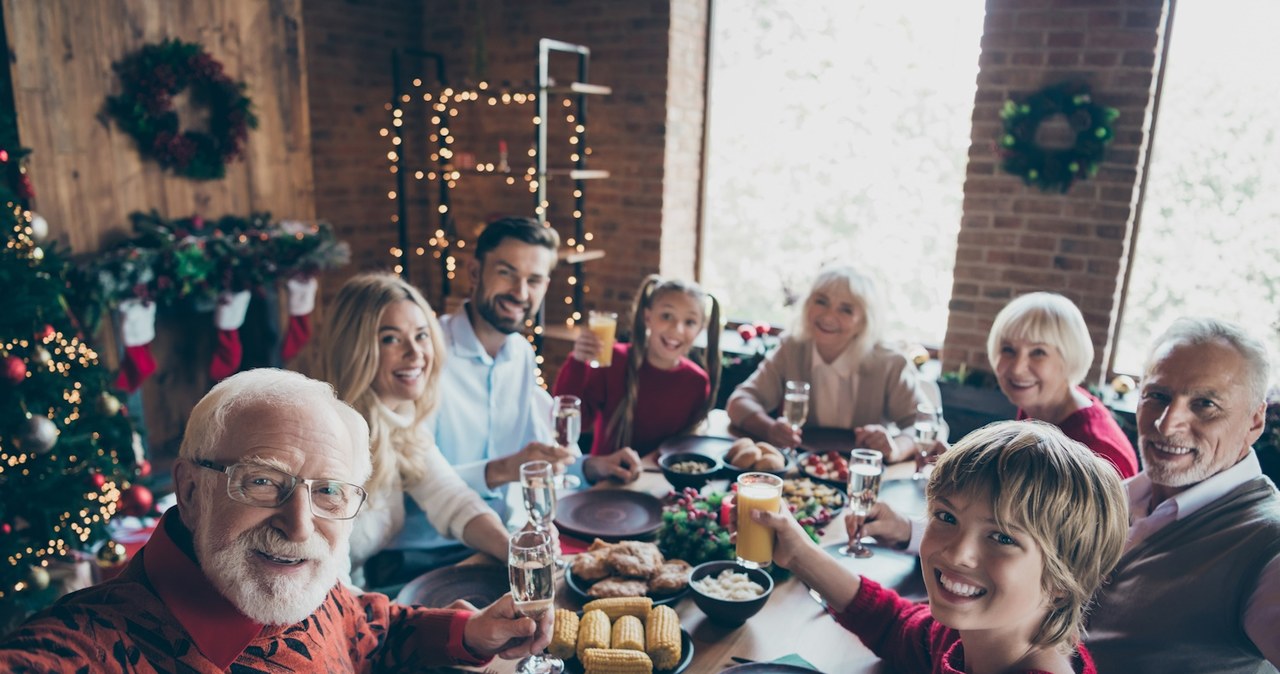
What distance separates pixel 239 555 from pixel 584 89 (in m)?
3.84

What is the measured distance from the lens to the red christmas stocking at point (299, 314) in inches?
181

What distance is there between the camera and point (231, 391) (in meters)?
1.27

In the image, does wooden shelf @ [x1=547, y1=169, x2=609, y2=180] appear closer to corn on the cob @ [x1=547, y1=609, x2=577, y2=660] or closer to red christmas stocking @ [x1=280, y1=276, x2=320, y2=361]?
red christmas stocking @ [x1=280, y1=276, x2=320, y2=361]

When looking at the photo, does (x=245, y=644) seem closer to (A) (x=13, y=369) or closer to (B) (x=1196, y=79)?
(A) (x=13, y=369)

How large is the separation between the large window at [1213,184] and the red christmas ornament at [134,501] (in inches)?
174

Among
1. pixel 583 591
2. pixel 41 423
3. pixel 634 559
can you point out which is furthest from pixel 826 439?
pixel 41 423

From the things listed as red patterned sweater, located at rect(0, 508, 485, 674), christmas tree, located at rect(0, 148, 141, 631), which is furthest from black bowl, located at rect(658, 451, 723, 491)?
christmas tree, located at rect(0, 148, 141, 631)

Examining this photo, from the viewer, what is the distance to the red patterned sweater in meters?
1.04

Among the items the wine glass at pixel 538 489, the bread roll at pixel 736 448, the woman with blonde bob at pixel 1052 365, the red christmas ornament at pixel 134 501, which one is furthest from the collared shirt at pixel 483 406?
the woman with blonde bob at pixel 1052 365

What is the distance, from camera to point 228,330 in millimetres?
4348

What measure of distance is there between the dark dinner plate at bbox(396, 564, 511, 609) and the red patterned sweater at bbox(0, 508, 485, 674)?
1.05 feet

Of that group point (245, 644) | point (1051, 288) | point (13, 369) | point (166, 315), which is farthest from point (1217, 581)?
point (166, 315)

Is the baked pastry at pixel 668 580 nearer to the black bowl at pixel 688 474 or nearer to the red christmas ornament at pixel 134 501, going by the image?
the black bowl at pixel 688 474

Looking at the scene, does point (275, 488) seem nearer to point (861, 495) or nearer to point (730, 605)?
point (730, 605)
